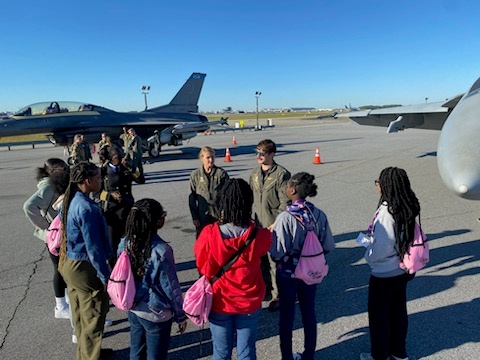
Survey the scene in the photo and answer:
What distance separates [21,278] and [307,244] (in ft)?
13.4

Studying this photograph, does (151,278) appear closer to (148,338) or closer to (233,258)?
(148,338)

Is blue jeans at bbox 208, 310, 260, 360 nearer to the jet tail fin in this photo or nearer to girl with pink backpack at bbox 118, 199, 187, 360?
girl with pink backpack at bbox 118, 199, 187, 360

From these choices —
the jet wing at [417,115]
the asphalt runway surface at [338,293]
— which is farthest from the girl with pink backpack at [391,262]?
the jet wing at [417,115]

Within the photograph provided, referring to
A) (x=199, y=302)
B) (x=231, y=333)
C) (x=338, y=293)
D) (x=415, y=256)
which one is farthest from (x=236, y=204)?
(x=338, y=293)

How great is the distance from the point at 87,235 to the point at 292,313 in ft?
5.58

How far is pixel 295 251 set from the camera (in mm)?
Result: 2658

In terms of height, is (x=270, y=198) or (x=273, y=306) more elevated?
(x=270, y=198)

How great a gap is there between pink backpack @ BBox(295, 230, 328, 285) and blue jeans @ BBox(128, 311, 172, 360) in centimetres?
103

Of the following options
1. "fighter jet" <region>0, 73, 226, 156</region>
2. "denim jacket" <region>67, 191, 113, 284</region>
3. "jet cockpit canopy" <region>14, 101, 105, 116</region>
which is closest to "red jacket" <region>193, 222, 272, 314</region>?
"denim jacket" <region>67, 191, 113, 284</region>

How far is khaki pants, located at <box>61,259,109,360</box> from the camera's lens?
2.73 metres

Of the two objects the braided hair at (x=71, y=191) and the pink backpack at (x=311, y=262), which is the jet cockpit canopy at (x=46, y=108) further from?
the pink backpack at (x=311, y=262)

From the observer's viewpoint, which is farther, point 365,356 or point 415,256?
point 365,356

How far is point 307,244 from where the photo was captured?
263cm

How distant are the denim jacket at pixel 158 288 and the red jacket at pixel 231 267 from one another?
22 centimetres
